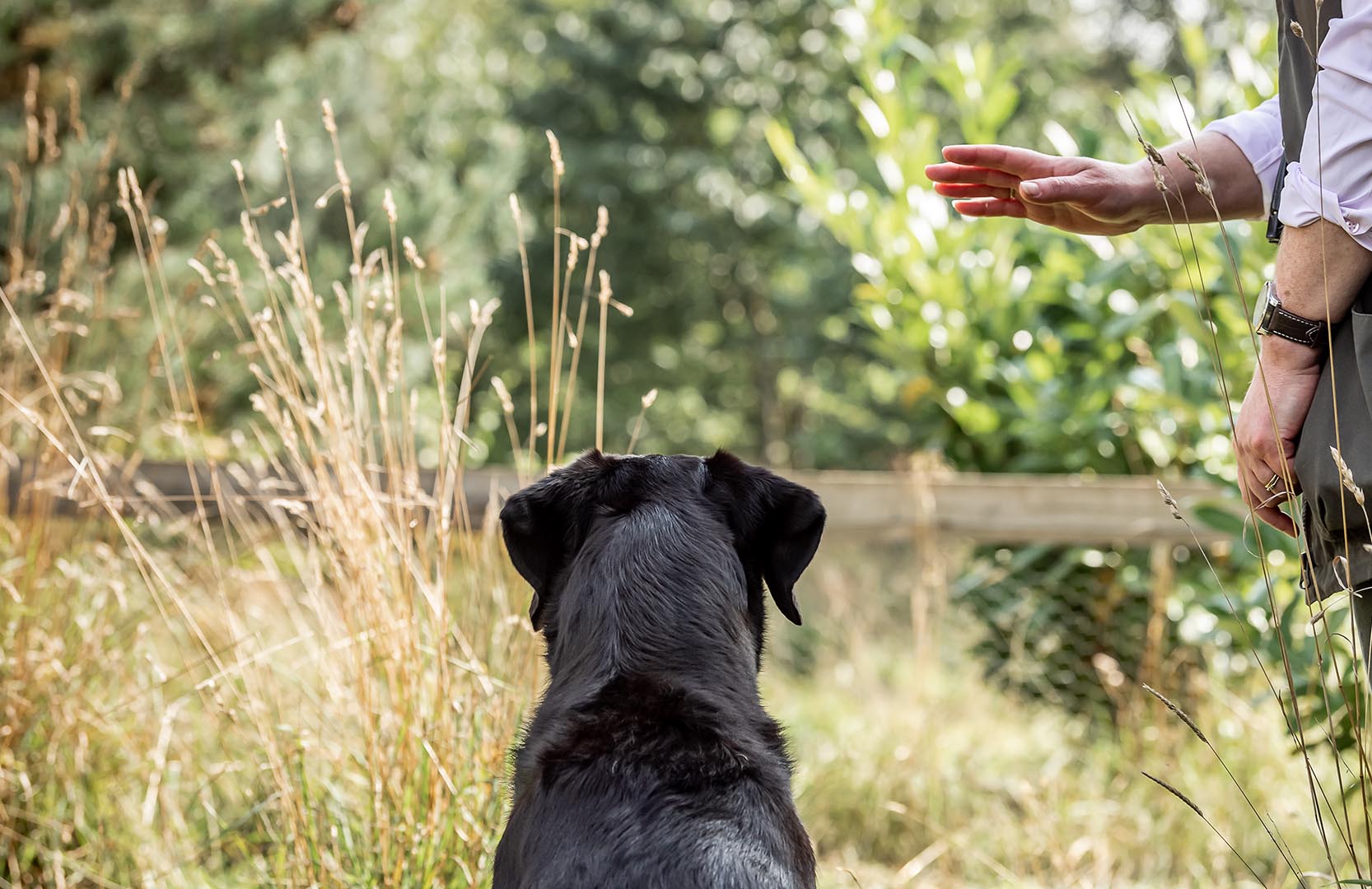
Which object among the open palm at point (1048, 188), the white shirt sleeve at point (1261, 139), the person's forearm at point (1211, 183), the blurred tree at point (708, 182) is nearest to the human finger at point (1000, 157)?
the open palm at point (1048, 188)

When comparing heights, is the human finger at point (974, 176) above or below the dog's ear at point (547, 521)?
above

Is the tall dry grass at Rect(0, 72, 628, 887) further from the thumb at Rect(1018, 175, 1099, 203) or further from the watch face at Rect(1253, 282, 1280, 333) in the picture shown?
the watch face at Rect(1253, 282, 1280, 333)

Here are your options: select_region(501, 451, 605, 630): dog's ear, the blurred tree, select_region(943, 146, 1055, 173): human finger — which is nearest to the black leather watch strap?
select_region(943, 146, 1055, 173): human finger

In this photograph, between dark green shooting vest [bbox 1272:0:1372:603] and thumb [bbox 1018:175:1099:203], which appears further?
thumb [bbox 1018:175:1099:203]

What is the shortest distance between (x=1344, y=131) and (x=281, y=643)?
2.49 metres

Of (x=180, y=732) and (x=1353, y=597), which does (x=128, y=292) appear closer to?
(x=180, y=732)

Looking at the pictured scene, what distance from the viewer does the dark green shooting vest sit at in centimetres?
146

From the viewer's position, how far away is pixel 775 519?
6.30 feet

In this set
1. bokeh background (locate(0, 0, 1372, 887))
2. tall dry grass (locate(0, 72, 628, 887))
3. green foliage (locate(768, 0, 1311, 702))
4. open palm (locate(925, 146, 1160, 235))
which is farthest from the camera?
green foliage (locate(768, 0, 1311, 702))

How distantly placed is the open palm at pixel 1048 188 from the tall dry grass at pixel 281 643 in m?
0.80

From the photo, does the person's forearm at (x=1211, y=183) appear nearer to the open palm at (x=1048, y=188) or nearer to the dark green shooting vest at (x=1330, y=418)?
the open palm at (x=1048, y=188)

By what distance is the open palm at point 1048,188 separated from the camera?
182 centimetres

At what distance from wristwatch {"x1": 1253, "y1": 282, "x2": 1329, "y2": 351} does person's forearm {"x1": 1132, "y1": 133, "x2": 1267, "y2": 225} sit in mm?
303

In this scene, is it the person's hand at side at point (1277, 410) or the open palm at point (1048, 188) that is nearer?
the person's hand at side at point (1277, 410)
